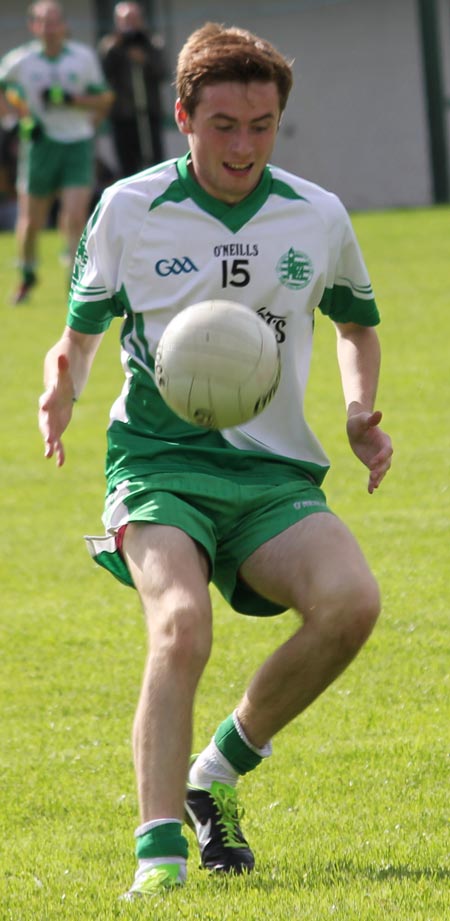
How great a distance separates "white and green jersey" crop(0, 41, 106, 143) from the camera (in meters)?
15.8

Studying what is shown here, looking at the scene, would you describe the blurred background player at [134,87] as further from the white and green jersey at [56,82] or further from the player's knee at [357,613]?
the player's knee at [357,613]

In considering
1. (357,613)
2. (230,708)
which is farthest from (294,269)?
(230,708)

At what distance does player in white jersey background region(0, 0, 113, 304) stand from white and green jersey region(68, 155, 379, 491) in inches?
430

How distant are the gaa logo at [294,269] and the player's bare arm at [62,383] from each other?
539 mm

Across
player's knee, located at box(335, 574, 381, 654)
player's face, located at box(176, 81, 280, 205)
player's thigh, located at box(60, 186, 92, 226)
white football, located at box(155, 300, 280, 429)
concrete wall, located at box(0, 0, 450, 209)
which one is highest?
player's face, located at box(176, 81, 280, 205)

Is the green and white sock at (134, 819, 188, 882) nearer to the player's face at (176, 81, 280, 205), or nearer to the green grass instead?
the green grass

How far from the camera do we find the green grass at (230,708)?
3.76 metres

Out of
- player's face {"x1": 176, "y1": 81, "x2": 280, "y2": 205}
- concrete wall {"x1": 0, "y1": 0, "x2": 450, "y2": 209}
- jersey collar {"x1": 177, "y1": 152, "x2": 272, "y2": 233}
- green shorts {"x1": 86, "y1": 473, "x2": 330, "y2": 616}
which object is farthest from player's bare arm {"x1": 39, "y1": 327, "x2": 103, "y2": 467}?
concrete wall {"x1": 0, "y1": 0, "x2": 450, "y2": 209}

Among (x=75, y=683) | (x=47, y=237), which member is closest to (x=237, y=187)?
(x=75, y=683)

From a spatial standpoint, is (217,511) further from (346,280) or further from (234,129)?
(234,129)

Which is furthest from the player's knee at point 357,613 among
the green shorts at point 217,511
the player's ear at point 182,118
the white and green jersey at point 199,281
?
the player's ear at point 182,118

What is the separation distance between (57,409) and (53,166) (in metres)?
11.7

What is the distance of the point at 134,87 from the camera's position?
22.7 meters

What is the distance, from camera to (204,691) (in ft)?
18.3
